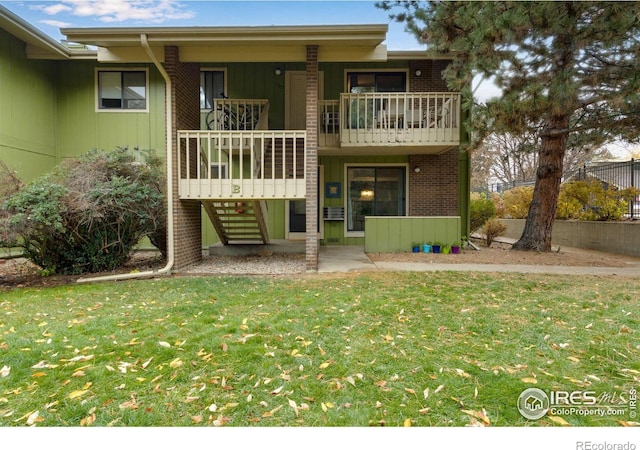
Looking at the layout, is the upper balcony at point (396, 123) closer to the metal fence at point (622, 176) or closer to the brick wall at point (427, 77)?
the brick wall at point (427, 77)

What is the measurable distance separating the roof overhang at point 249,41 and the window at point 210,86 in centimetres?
349

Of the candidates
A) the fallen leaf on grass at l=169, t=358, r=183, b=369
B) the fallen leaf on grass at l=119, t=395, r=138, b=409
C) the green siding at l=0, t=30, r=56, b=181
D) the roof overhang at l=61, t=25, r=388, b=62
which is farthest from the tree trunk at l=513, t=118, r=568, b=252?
the green siding at l=0, t=30, r=56, b=181

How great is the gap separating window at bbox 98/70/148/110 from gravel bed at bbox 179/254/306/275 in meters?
5.58

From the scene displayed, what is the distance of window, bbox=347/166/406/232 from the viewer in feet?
35.1

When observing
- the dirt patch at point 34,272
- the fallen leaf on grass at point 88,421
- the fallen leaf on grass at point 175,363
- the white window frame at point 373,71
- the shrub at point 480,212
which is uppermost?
the white window frame at point 373,71

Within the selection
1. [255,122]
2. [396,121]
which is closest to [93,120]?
[255,122]

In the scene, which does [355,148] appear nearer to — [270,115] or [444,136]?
[444,136]

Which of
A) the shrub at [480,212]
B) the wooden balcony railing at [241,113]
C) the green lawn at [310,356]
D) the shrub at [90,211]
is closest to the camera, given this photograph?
the green lawn at [310,356]

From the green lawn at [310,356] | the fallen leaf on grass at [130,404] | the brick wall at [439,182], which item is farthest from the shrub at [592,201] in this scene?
the fallen leaf on grass at [130,404]

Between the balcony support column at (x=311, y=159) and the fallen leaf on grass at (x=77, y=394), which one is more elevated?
→ the balcony support column at (x=311, y=159)

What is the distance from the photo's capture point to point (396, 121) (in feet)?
27.9

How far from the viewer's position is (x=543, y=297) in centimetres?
463

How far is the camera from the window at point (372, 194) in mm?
10703
